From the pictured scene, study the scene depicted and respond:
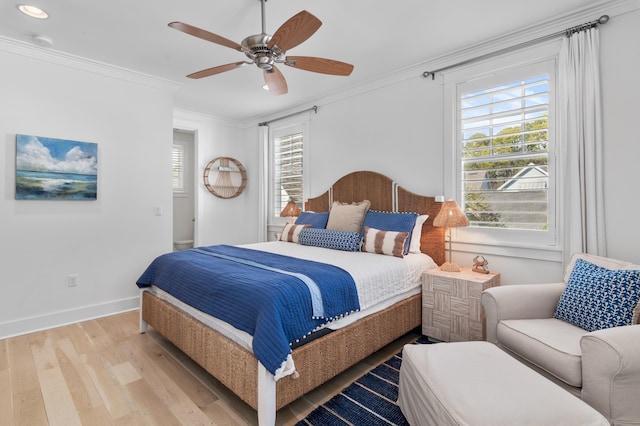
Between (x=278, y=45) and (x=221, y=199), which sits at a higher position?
(x=278, y=45)

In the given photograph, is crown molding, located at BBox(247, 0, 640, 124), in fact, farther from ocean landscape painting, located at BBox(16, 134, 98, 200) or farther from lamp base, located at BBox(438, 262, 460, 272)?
ocean landscape painting, located at BBox(16, 134, 98, 200)

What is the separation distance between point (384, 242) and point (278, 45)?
186 cm

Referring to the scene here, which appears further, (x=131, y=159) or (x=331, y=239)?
(x=131, y=159)

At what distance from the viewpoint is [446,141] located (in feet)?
10.6

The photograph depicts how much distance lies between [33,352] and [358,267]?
109 inches

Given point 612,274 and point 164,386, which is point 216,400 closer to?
point 164,386

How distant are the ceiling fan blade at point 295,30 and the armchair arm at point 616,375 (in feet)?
6.92

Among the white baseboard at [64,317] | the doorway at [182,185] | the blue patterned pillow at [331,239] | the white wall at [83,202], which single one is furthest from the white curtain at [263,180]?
the white baseboard at [64,317]

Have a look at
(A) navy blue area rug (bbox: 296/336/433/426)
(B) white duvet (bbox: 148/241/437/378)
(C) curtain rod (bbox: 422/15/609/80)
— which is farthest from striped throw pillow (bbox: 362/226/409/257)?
(C) curtain rod (bbox: 422/15/609/80)

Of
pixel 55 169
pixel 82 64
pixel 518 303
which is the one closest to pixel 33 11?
pixel 82 64

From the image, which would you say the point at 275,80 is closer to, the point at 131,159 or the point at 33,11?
the point at 33,11

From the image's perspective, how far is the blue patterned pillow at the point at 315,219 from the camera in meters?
3.82

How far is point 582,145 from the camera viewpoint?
95.3 inches

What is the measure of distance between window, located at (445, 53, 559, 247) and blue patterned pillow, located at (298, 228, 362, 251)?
1041 mm
